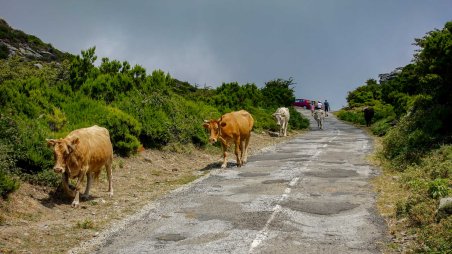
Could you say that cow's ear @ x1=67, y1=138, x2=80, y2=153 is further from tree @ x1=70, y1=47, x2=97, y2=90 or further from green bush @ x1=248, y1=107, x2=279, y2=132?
green bush @ x1=248, y1=107, x2=279, y2=132

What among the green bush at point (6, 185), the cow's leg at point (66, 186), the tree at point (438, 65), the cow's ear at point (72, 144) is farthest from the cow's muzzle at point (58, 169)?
the tree at point (438, 65)

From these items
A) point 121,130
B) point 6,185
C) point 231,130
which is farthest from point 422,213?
point 121,130

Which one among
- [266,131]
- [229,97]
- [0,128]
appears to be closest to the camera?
[0,128]

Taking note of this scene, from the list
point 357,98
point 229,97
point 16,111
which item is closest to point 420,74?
point 16,111

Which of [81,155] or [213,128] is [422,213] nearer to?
[81,155]

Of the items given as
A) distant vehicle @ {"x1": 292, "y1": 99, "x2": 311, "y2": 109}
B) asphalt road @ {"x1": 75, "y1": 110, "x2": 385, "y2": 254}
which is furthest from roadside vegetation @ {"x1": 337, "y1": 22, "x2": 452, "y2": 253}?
distant vehicle @ {"x1": 292, "y1": 99, "x2": 311, "y2": 109}

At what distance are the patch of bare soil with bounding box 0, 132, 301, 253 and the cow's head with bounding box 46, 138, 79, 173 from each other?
984 millimetres

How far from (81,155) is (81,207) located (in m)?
1.15

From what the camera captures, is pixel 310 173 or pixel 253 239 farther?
pixel 310 173

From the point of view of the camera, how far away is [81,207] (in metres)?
11.3

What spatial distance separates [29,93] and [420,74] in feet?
44.7

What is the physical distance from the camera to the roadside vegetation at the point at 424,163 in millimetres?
8473

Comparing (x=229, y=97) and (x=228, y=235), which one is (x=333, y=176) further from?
(x=229, y=97)

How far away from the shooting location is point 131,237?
885 centimetres
